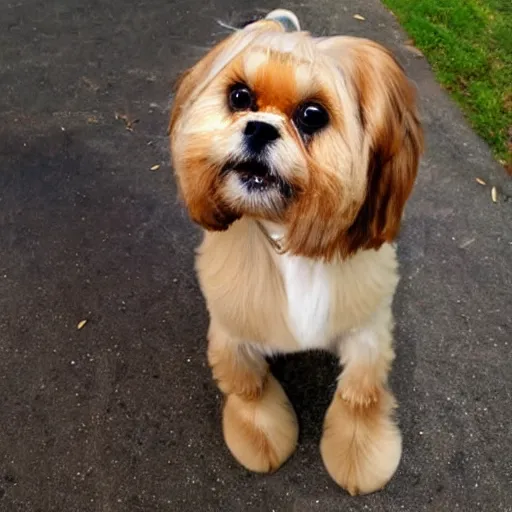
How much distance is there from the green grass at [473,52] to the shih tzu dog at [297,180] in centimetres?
161

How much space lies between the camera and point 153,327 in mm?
2711

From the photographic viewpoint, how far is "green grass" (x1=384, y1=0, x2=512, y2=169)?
3.43 meters

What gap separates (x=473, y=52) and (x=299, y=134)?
2570 mm

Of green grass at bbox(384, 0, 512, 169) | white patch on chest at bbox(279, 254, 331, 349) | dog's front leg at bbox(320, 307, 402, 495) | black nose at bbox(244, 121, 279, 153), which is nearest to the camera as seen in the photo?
black nose at bbox(244, 121, 279, 153)

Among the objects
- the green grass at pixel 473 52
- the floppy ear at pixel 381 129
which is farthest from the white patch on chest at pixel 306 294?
the green grass at pixel 473 52

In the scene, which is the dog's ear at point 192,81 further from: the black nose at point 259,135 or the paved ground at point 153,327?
the paved ground at point 153,327

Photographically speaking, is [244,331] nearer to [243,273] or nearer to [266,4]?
[243,273]

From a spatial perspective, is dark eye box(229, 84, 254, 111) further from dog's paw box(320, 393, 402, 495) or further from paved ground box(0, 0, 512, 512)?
paved ground box(0, 0, 512, 512)

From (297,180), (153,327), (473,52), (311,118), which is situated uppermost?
(311,118)

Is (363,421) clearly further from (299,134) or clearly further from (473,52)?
(473,52)

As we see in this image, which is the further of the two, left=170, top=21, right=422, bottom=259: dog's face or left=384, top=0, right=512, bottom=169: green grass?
left=384, top=0, right=512, bottom=169: green grass

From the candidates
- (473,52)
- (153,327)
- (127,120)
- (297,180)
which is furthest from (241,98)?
(473,52)

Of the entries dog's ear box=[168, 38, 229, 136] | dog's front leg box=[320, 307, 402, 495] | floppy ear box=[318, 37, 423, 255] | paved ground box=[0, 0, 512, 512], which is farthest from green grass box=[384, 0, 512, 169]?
dog's ear box=[168, 38, 229, 136]

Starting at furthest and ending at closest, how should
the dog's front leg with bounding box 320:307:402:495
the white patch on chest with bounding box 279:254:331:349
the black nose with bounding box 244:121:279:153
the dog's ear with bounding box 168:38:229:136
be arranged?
the dog's front leg with bounding box 320:307:402:495 < the white patch on chest with bounding box 279:254:331:349 < the dog's ear with bounding box 168:38:229:136 < the black nose with bounding box 244:121:279:153
